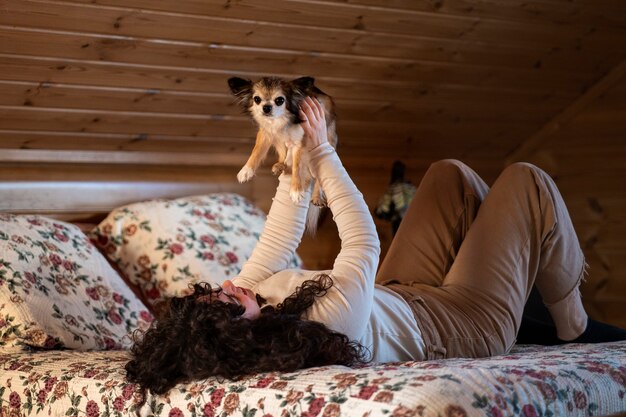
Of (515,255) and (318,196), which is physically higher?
(318,196)

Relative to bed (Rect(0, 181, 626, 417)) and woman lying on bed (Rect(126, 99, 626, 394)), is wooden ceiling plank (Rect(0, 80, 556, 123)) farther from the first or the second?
woman lying on bed (Rect(126, 99, 626, 394))

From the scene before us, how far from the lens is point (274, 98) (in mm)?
1969

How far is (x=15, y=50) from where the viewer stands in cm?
265

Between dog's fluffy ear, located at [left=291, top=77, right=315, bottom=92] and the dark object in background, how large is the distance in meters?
1.76

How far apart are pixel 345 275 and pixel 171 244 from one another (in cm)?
129

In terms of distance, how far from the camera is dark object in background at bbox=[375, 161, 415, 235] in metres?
3.73

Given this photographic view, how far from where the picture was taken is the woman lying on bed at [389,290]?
5.68 ft

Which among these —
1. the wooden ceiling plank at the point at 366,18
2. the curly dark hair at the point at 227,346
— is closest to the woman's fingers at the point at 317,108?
the curly dark hair at the point at 227,346

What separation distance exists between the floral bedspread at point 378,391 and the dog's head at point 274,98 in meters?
0.61

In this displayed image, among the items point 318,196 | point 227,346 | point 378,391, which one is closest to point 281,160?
point 318,196

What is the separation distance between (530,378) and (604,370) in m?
0.25

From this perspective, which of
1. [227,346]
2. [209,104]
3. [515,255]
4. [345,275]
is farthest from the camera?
[209,104]

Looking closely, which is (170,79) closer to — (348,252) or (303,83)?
(303,83)

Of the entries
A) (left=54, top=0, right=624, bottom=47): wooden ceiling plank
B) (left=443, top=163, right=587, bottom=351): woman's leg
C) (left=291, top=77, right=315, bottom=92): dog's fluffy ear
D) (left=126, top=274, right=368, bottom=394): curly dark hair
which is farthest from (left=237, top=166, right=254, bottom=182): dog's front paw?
(left=54, top=0, right=624, bottom=47): wooden ceiling plank
